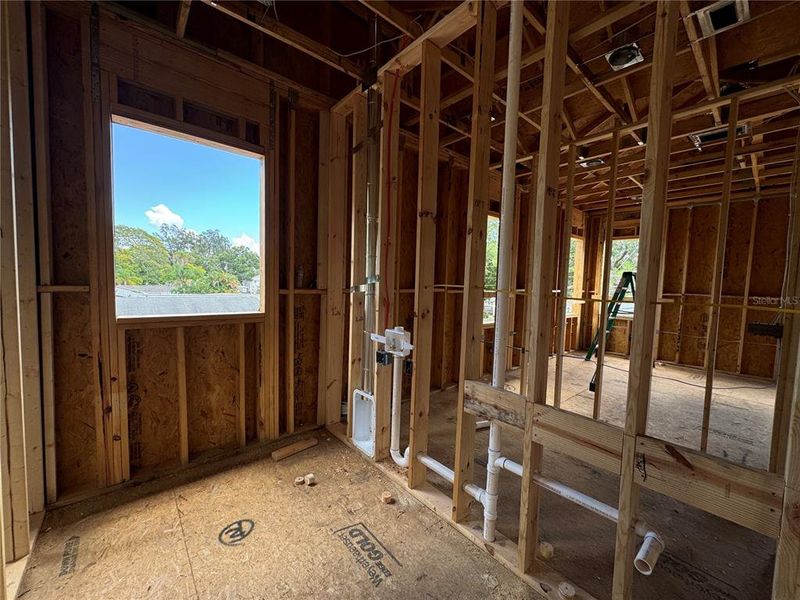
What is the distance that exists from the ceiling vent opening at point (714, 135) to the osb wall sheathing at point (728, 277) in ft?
9.44

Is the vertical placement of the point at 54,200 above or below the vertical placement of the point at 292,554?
above

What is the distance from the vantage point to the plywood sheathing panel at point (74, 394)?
196cm

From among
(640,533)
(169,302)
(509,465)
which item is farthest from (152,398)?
(640,533)

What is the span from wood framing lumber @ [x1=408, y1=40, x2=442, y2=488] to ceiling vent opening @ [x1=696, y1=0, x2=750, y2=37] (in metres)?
1.57

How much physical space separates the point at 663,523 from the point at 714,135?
3736 millimetres

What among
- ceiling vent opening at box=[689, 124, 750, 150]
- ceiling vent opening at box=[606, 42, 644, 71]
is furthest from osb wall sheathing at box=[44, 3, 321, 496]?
ceiling vent opening at box=[689, 124, 750, 150]

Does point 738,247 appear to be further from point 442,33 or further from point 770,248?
point 442,33

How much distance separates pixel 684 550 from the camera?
5.90 ft

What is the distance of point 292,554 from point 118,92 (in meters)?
2.99

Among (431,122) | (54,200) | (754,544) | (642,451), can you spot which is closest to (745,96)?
(431,122)

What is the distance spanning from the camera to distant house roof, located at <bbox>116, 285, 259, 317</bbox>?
218cm

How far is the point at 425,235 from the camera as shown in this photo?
6.79 feet

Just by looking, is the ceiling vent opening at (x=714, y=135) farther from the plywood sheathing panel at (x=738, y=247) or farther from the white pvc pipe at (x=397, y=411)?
the white pvc pipe at (x=397, y=411)

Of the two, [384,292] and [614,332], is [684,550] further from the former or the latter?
[614,332]
